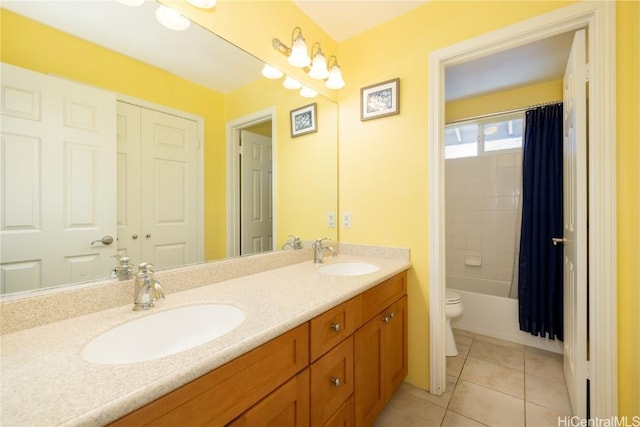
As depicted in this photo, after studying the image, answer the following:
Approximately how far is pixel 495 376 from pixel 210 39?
101 inches

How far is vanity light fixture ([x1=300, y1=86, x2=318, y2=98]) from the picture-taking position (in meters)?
1.77

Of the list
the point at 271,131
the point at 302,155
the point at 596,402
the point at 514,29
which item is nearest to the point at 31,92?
the point at 271,131

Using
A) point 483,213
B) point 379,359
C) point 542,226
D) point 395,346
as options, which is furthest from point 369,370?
point 483,213

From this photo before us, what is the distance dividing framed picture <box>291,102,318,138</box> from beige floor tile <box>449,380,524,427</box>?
1893mm

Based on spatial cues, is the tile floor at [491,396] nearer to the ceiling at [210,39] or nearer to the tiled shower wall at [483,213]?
the tiled shower wall at [483,213]

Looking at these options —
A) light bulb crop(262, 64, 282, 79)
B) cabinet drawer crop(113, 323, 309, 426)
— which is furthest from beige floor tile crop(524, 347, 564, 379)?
light bulb crop(262, 64, 282, 79)

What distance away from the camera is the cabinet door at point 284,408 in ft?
2.30

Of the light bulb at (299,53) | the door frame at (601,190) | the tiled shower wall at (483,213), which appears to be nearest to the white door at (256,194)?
the light bulb at (299,53)

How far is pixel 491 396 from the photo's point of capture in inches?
62.3

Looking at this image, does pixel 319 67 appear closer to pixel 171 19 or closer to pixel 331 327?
pixel 171 19

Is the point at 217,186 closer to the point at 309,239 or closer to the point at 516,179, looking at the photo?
the point at 309,239

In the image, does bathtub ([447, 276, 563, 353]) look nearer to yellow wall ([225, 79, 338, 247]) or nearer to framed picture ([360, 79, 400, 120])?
yellow wall ([225, 79, 338, 247])

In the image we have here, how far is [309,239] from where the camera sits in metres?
1.85

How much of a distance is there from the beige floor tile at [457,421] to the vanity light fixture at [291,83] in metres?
2.09
